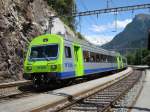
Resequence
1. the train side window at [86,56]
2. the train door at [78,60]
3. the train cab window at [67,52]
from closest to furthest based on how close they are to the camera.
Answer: the train cab window at [67,52], the train door at [78,60], the train side window at [86,56]

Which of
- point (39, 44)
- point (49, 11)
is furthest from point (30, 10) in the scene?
point (39, 44)

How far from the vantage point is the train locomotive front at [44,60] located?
18969 mm

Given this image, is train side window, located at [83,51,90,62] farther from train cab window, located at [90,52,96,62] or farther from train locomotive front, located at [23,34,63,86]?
train locomotive front, located at [23,34,63,86]

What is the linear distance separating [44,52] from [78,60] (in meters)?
3.44

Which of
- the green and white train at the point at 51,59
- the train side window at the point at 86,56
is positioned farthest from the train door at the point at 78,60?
the train side window at the point at 86,56

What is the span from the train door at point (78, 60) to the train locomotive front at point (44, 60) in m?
2.50

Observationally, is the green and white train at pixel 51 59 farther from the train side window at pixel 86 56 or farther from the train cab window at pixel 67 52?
the train side window at pixel 86 56

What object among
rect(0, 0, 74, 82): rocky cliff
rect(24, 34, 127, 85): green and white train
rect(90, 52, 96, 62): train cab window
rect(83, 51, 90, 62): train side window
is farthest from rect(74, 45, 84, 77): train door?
rect(0, 0, 74, 82): rocky cliff

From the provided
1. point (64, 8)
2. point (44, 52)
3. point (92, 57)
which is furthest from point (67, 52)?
point (64, 8)

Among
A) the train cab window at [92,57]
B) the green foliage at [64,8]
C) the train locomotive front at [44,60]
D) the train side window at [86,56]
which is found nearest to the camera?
the train locomotive front at [44,60]

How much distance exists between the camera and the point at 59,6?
2566 inches

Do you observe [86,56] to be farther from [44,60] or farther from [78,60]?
[44,60]

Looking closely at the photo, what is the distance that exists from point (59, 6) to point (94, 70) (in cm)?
3853

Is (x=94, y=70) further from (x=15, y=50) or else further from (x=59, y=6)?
(x=59, y=6)
